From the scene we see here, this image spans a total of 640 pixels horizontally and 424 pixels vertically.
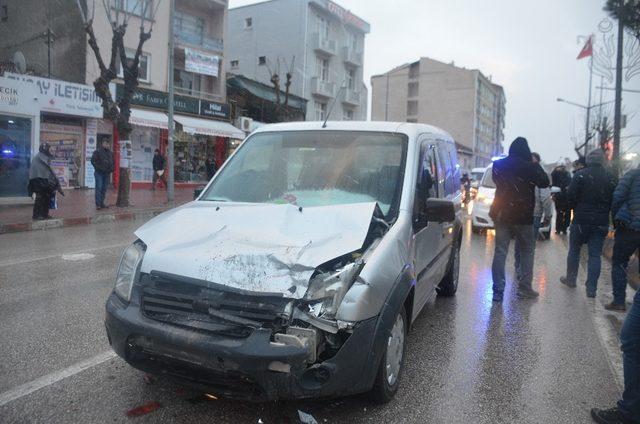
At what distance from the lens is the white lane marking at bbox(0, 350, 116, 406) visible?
3.19m

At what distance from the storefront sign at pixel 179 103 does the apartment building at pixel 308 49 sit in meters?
11.2

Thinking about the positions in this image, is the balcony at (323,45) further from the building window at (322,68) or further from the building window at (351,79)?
the building window at (351,79)

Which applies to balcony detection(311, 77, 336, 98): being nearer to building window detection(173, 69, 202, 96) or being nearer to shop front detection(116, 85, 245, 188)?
shop front detection(116, 85, 245, 188)

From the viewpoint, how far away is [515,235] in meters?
6.30

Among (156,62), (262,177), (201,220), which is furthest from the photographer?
(156,62)

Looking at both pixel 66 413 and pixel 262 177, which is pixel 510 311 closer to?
pixel 262 177

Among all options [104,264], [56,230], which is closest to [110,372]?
[104,264]

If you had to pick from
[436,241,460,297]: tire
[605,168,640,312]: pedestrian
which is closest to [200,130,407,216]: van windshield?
[436,241,460,297]: tire

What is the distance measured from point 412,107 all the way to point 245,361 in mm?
79571

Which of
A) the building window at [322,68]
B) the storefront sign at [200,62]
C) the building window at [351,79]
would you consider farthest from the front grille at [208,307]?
the building window at [351,79]

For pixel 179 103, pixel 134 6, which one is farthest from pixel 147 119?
pixel 134 6

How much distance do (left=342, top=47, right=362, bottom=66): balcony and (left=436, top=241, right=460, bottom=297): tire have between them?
123 feet

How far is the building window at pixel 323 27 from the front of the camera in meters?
39.2

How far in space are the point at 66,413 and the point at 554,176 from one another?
43.5 ft
